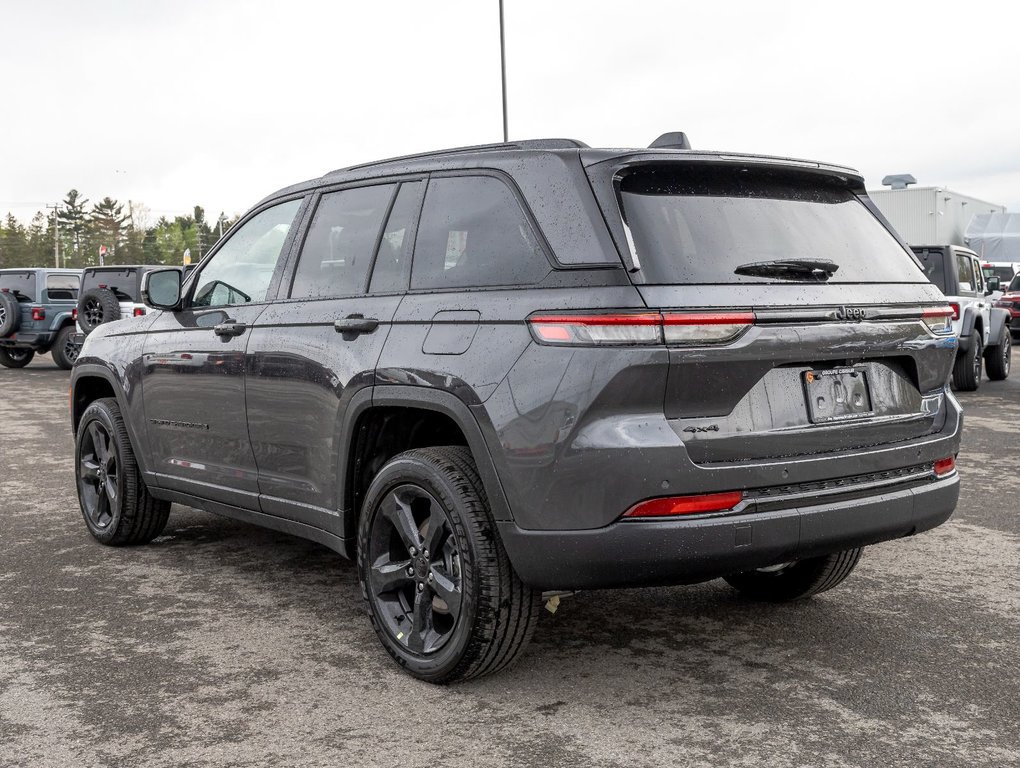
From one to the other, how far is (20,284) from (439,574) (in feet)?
62.7

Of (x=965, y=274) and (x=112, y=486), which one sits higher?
(x=965, y=274)

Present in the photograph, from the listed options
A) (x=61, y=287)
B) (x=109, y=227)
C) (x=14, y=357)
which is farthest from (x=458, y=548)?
(x=109, y=227)

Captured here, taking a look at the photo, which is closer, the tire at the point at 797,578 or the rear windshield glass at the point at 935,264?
the tire at the point at 797,578

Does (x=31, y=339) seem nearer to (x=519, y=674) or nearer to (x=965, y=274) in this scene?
(x=965, y=274)

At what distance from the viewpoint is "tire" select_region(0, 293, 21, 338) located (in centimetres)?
1989

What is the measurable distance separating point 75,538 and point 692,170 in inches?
167

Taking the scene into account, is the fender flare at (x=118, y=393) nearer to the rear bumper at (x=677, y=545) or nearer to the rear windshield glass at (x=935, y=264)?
the rear bumper at (x=677, y=545)

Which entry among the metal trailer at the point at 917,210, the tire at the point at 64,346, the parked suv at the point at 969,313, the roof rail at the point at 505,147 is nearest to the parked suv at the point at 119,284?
the tire at the point at 64,346

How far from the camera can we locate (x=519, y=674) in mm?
3973

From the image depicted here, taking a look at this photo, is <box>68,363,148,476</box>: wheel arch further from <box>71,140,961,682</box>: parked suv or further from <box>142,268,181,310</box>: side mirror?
<box>71,140,961,682</box>: parked suv

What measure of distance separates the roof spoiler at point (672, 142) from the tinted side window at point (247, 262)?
5.71 feet

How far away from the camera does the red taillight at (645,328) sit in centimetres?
330

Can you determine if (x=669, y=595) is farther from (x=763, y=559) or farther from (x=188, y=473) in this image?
(x=188, y=473)

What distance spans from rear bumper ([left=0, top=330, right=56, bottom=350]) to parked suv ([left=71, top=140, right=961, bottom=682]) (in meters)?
17.1
